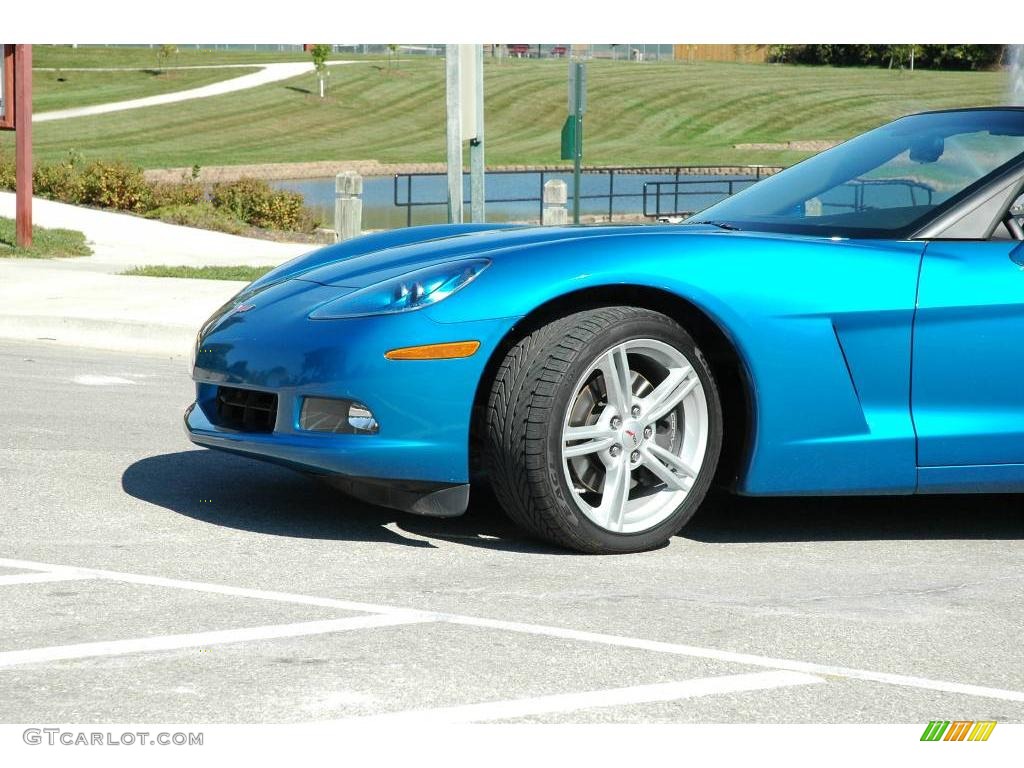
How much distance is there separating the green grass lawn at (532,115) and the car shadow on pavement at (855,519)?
37.7 m

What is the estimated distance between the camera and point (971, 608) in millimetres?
4590

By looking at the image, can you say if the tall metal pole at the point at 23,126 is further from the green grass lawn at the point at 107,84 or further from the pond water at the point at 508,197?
the green grass lawn at the point at 107,84

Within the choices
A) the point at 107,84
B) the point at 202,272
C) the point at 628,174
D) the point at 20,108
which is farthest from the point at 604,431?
the point at 107,84

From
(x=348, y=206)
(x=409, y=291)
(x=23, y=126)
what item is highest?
(x=23, y=126)

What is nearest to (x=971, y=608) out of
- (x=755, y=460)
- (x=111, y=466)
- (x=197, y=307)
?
(x=755, y=460)

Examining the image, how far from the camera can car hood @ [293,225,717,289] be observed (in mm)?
5164

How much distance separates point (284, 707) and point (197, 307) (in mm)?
9014

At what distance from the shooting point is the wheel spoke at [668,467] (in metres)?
5.06

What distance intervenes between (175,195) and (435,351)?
1919 cm

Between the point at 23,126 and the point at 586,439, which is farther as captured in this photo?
the point at 23,126

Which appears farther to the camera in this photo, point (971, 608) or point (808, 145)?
point (808, 145)

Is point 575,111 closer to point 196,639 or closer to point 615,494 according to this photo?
point 615,494
